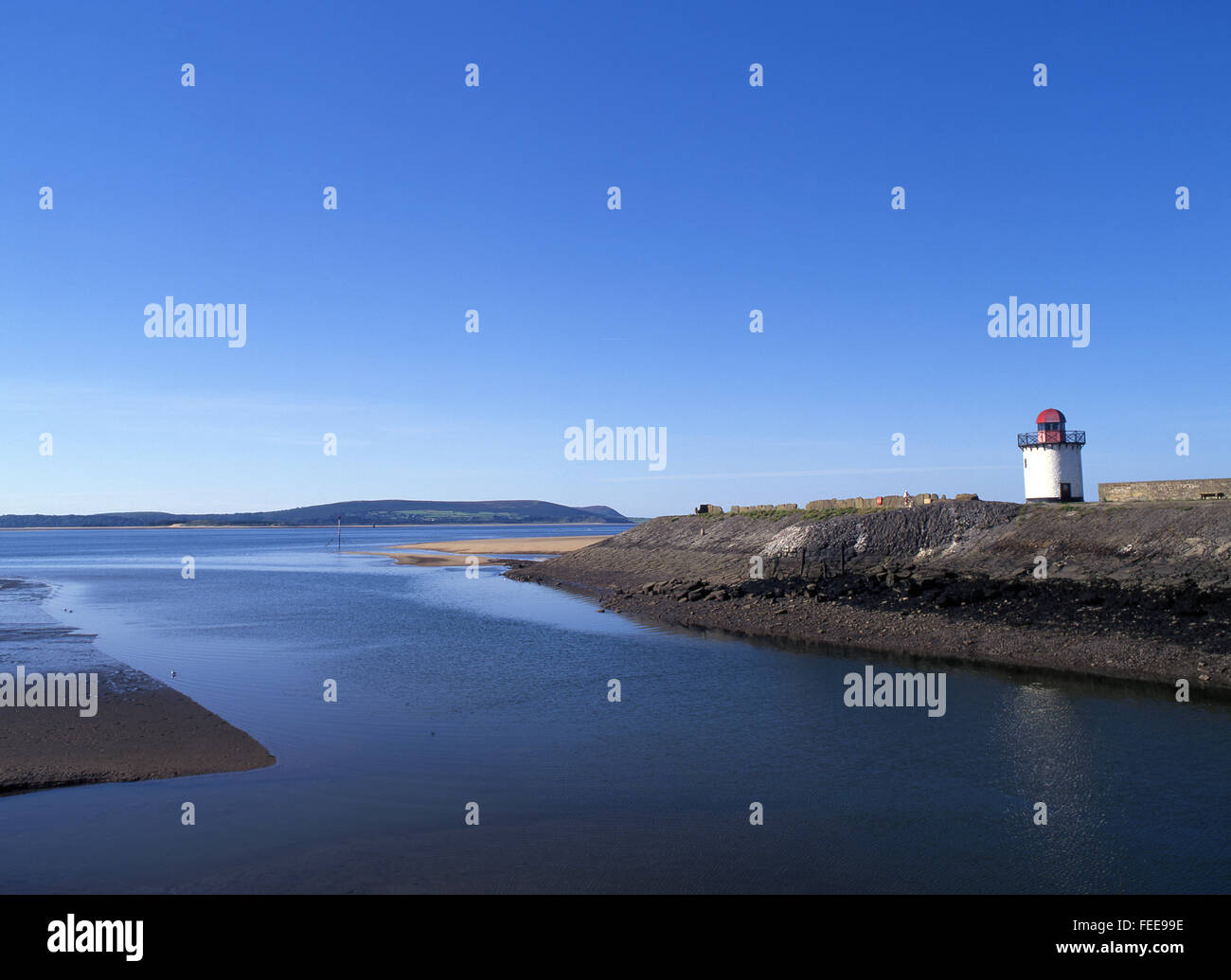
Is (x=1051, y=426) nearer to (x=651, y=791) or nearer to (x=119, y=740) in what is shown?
(x=651, y=791)

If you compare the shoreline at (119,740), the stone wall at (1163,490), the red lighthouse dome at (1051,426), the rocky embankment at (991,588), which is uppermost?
the red lighthouse dome at (1051,426)

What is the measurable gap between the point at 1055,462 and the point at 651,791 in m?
46.6

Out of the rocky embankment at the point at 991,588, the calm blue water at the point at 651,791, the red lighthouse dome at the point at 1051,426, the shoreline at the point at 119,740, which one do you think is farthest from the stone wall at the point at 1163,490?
the shoreline at the point at 119,740

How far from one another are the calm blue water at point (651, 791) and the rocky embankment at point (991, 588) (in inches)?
108

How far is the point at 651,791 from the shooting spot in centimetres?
1591

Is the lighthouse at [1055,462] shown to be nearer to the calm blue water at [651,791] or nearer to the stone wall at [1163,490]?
the stone wall at [1163,490]

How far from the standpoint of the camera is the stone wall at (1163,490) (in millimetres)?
40188

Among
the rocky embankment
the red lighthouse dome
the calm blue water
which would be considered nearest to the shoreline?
the calm blue water

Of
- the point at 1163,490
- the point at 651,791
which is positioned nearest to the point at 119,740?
the point at 651,791

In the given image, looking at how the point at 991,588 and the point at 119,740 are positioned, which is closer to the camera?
the point at 119,740
